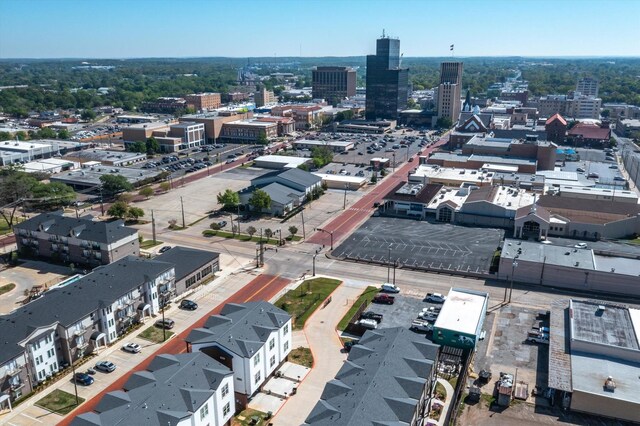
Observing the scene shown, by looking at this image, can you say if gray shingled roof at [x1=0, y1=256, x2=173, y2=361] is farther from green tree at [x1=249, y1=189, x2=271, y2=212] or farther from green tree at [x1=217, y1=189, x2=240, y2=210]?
green tree at [x1=217, y1=189, x2=240, y2=210]

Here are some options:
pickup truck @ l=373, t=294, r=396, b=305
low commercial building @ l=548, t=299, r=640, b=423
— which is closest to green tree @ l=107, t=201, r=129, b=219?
pickup truck @ l=373, t=294, r=396, b=305

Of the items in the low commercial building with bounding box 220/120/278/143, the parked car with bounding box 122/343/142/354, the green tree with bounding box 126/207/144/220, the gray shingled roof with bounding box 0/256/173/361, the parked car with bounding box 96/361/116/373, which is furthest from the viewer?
the low commercial building with bounding box 220/120/278/143

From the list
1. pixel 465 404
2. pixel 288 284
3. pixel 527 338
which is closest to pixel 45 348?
pixel 288 284

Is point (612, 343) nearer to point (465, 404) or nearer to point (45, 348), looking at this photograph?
point (465, 404)

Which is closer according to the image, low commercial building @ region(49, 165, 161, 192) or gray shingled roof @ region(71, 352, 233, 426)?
gray shingled roof @ region(71, 352, 233, 426)

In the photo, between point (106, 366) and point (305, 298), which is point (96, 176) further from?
point (106, 366)

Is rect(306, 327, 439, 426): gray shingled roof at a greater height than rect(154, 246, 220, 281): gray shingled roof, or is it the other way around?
rect(306, 327, 439, 426): gray shingled roof

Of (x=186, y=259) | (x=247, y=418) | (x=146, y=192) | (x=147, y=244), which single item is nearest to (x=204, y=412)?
(x=247, y=418)
